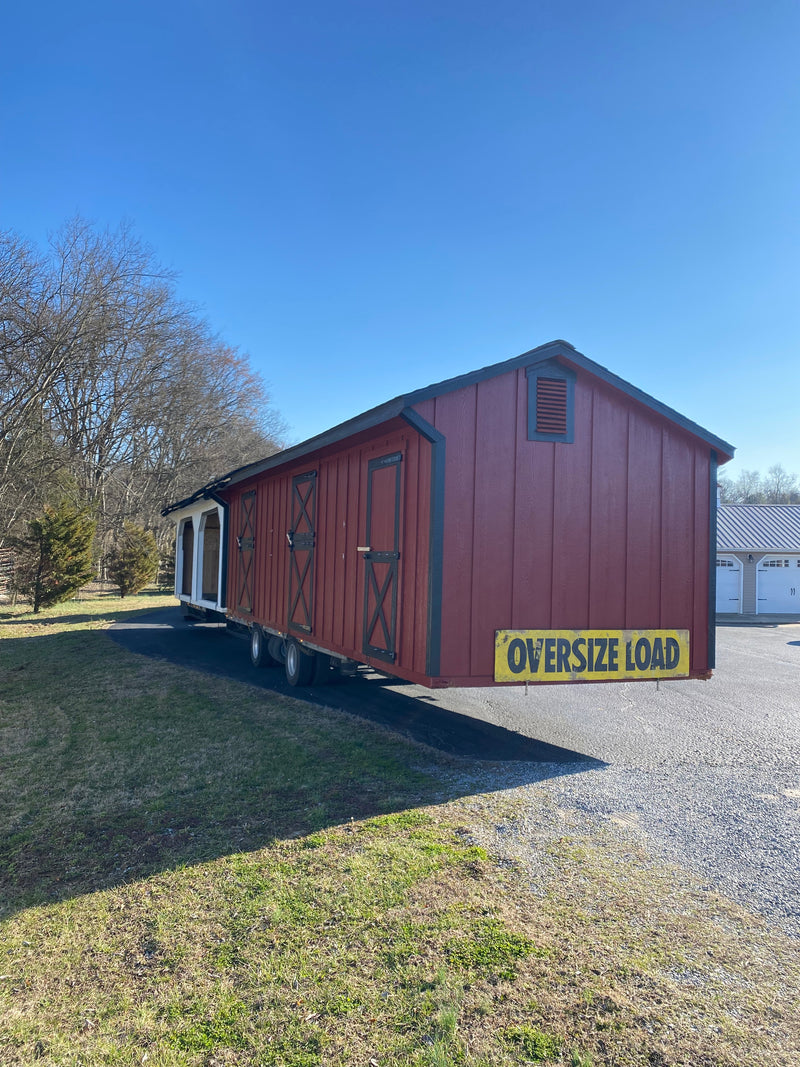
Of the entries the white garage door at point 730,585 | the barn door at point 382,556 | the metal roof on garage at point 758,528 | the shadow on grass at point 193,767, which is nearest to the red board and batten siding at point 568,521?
the barn door at point 382,556

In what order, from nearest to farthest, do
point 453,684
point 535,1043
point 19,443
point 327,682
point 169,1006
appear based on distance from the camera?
point 535,1043
point 169,1006
point 453,684
point 327,682
point 19,443

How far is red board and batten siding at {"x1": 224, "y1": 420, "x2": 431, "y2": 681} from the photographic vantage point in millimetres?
5531

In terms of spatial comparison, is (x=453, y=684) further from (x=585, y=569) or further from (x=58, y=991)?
(x=58, y=991)

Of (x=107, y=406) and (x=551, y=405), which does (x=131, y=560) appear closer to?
(x=107, y=406)

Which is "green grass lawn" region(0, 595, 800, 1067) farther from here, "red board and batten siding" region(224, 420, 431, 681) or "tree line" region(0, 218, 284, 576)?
"tree line" region(0, 218, 284, 576)

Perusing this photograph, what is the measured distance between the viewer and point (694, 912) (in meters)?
3.37

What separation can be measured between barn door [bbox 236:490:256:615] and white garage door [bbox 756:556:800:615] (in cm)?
2104

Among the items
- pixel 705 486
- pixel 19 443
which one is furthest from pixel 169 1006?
pixel 19 443

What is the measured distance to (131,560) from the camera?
24.6 m

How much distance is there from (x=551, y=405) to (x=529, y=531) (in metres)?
1.15

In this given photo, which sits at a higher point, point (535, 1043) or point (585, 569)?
point (585, 569)

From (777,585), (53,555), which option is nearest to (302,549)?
(53,555)

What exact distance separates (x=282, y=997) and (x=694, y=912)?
2065 millimetres

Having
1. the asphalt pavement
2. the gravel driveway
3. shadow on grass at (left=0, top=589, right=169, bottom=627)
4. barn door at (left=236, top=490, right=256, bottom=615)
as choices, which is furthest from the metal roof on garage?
shadow on grass at (left=0, top=589, right=169, bottom=627)
